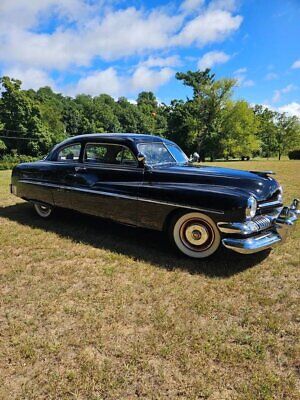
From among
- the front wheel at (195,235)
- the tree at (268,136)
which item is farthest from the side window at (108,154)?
the tree at (268,136)

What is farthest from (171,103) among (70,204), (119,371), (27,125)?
(119,371)

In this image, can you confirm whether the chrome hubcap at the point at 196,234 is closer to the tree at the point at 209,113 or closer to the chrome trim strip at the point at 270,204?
the chrome trim strip at the point at 270,204

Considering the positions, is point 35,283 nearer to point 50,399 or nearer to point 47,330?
point 47,330

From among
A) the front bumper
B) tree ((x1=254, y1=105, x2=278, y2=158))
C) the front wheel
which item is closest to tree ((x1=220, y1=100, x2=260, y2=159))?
tree ((x1=254, y1=105, x2=278, y2=158))

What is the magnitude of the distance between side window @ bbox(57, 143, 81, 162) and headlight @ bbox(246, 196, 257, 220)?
3090 millimetres

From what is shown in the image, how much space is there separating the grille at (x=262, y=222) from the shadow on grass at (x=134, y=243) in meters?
0.52

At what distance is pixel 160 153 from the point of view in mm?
4930

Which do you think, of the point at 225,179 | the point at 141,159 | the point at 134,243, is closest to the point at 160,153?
the point at 141,159

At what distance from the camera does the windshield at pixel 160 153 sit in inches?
185

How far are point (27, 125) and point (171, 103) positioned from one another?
2413 centimetres

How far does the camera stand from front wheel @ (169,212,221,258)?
391cm

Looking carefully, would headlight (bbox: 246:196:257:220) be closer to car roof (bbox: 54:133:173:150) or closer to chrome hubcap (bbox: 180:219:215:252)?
chrome hubcap (bbox: 180:219:215:252)

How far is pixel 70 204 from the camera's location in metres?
5.31

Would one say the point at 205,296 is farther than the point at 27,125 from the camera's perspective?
No
